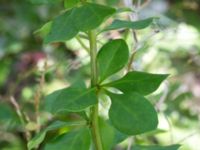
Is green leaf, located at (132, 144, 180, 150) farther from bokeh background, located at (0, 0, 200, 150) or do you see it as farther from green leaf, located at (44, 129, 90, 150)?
bokeh background, located at (0, 0, 200, 150)

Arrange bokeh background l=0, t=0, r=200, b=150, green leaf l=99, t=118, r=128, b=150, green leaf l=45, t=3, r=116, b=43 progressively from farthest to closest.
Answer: bokeh background l=0, t=0, r=200, b=150 → green leaf l=99, t=118, r=128, b=150 → green leaf l=45, t=3, r=116, b=43

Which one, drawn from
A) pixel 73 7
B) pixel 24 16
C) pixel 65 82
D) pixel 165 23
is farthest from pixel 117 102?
pixel 24 16

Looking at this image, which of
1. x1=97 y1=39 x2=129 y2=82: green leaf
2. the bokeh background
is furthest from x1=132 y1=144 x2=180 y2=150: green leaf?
the bokeh background

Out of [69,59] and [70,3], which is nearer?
[70,3]

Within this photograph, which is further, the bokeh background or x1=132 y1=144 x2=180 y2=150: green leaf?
the bokeh background

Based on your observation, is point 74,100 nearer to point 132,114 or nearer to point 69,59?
point 132,114

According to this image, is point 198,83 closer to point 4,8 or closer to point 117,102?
point 4,8

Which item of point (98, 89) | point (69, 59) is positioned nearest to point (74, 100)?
point (98, 89)
